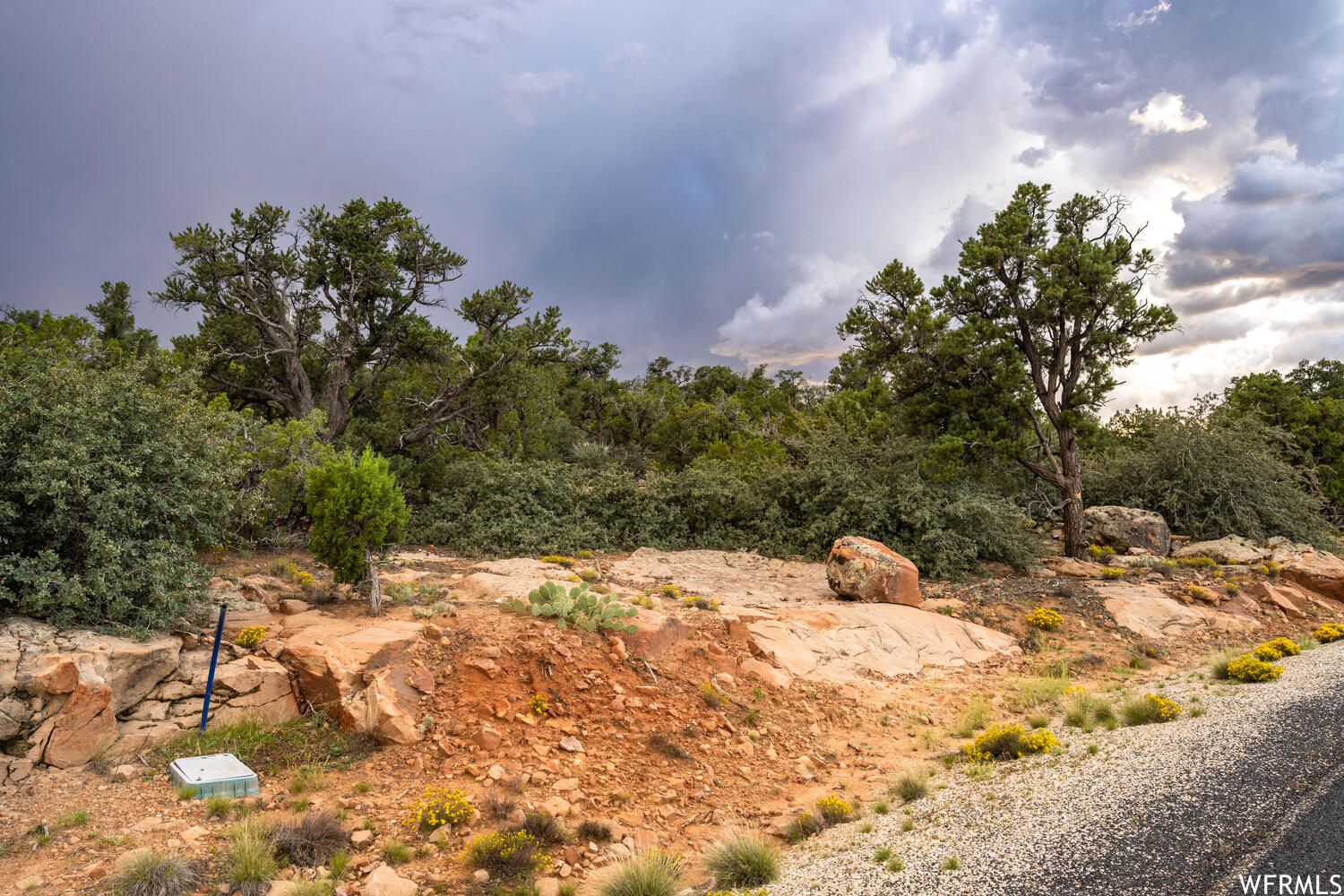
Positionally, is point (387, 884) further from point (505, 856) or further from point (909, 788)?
point (909, 788)

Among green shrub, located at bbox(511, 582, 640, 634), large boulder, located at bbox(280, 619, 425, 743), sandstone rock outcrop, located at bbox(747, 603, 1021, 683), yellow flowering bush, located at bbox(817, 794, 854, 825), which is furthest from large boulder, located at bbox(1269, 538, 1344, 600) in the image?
large boulder, located at bbox(280, 619, 425, 743)

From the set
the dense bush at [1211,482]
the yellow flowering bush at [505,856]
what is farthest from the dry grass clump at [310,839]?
the dense bush at [1211,482]

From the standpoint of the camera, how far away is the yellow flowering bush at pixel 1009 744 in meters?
7.10

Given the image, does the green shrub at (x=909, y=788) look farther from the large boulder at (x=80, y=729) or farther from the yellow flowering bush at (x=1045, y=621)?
the large boulder at (x=80, y=729)

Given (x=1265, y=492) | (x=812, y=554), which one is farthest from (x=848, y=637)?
(x=1265, y=492)

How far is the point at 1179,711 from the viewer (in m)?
7.54

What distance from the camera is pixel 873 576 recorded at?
496 inches

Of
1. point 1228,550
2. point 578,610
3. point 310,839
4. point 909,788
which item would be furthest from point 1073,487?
point 310,839

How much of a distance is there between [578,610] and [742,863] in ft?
14.5

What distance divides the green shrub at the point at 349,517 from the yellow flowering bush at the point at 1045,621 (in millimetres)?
11984

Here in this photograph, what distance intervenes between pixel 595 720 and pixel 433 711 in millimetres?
1907

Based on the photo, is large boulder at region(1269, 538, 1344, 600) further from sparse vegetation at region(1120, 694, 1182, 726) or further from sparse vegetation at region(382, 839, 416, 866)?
sparse vegetation at region(382, 839, 416, 866)

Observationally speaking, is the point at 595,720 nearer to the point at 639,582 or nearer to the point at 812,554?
the point at 639,582

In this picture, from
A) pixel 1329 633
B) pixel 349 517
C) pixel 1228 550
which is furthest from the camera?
pixel 1228 550
